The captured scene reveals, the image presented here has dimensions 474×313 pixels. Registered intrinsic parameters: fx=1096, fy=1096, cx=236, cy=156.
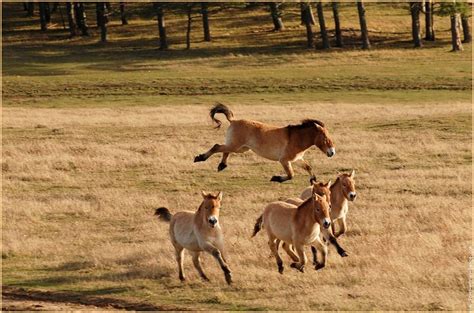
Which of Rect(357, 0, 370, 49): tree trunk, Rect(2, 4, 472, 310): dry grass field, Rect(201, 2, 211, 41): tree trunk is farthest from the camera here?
Rect(201, 2, 211, 41): tree trunk

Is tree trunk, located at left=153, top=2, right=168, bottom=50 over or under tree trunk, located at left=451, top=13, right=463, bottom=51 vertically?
over

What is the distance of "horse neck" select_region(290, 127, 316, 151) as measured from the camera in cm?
2034

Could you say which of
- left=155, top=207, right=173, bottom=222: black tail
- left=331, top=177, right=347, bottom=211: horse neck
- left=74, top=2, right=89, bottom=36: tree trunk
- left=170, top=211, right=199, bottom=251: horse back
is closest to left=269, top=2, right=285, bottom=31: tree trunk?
left=74, top=2, right=89, bottom=36: tree trunk

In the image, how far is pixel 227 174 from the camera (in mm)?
34938

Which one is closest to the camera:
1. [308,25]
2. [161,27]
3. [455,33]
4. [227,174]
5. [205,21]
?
[227,174]

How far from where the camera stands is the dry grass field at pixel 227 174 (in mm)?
19844

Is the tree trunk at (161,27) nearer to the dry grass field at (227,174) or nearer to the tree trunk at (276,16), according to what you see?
the dry grass field at (227,174)

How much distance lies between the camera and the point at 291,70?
72062 millimetres

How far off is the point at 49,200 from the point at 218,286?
12.2m

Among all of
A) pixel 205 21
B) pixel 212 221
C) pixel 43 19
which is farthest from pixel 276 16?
pixel 212 221

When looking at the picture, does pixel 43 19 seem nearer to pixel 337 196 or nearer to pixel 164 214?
pixel 164 214

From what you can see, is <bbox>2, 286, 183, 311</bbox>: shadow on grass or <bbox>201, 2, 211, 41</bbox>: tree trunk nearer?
<bbox>2, 286, 183, 311</bbox>: shadow on grass

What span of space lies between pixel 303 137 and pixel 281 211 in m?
1.52

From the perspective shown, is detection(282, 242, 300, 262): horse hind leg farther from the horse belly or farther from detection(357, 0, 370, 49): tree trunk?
detection(357, 0, 370, 49): tree trunk
